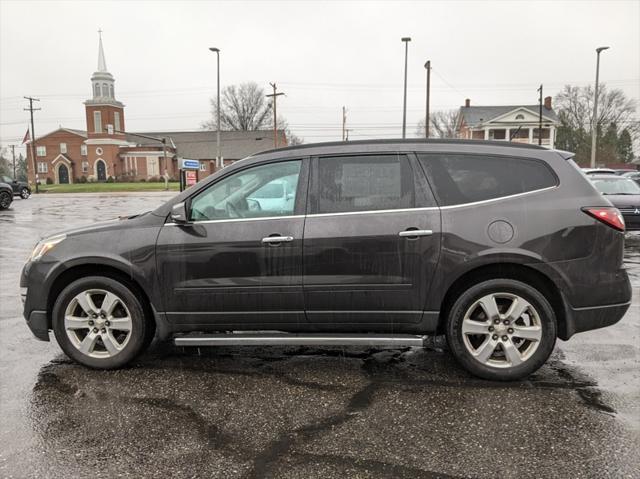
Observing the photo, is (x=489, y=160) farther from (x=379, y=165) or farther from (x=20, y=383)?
(x=20, y=383)

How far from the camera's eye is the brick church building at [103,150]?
76375 mm

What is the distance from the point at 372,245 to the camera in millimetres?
3793

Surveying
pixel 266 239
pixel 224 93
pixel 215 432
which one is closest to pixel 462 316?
pixel 266 239

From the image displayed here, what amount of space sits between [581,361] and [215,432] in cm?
312

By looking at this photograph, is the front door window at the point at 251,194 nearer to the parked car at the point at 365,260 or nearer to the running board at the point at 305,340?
the parked car at the point at 365,260

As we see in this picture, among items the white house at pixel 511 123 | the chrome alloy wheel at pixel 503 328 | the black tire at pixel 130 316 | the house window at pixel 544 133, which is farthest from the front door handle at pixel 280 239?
the house window at pixel 544 133

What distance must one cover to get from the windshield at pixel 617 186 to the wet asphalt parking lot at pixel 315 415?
29.7ft

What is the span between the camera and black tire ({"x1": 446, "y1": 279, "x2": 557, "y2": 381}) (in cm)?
375

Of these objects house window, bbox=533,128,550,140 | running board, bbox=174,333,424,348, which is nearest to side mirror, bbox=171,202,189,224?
running board, bbox=174,333,424,348

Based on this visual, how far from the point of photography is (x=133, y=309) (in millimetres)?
4059

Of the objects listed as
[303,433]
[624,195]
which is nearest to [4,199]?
[624,195]

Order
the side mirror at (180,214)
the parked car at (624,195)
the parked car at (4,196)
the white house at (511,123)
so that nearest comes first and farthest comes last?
the side mirror at (180,214) < the parked car at (624,195) < the parked car at (4,196) < the white house at (511,123)

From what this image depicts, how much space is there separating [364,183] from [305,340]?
1280mm

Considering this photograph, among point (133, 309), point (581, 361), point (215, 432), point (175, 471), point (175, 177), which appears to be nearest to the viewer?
point (175, 471)
